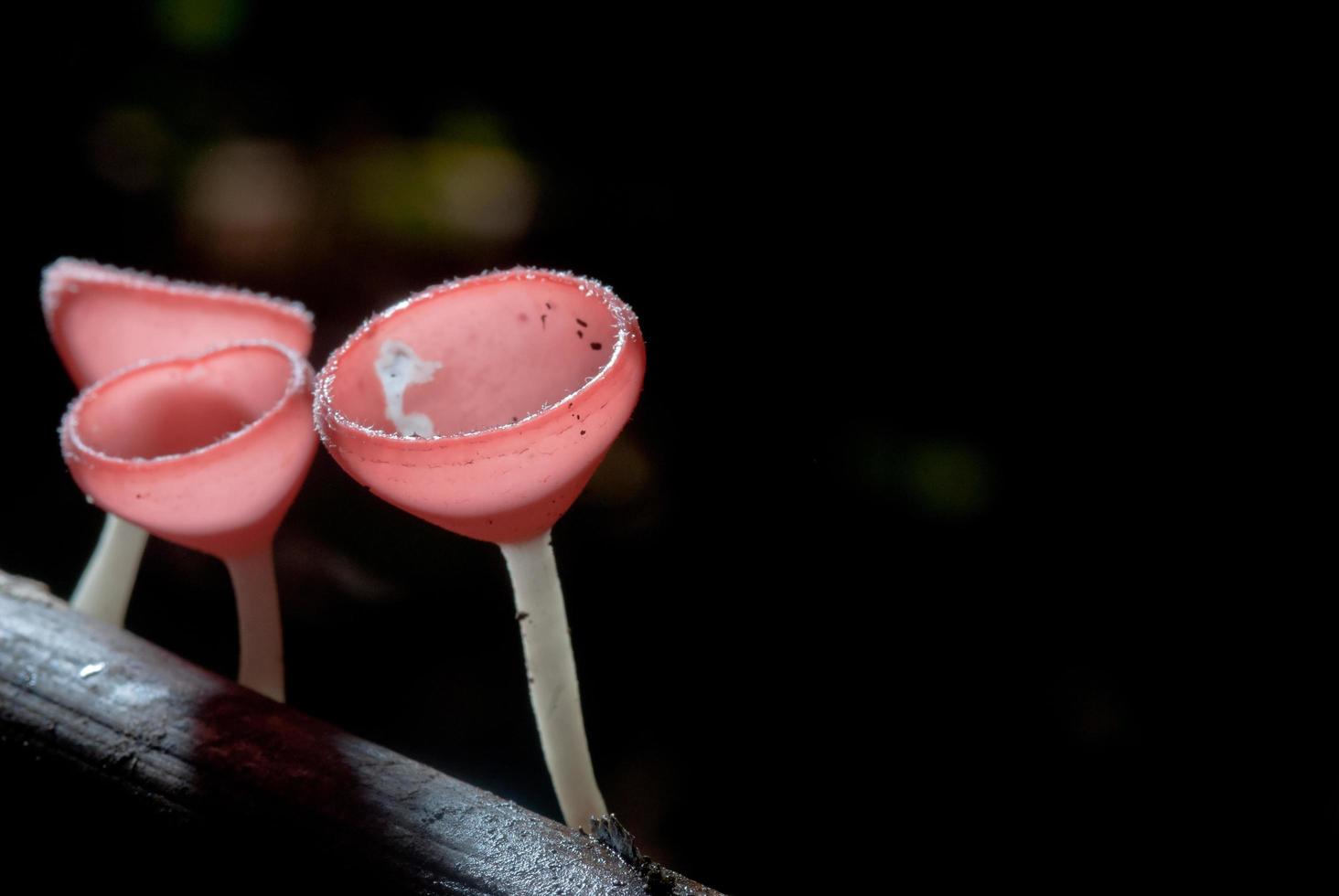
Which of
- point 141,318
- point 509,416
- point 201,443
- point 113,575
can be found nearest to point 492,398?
point 509,416

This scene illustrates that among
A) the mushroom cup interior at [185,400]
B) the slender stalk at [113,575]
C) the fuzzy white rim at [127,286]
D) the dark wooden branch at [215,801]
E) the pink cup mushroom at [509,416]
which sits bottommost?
the slender stalk at [113,575]

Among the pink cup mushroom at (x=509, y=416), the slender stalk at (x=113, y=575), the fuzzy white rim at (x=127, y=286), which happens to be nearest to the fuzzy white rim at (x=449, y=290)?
the pink cup mushroom at (x=509, y=416)

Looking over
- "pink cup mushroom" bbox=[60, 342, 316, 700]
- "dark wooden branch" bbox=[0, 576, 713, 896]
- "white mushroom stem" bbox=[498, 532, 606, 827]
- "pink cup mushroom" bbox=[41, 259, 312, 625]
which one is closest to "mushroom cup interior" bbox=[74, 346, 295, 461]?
"pink cup mushroom" bbox=[60, 342, 316, 700]

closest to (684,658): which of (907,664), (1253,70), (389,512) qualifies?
(907,664)

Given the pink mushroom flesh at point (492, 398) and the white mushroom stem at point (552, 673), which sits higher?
the pink mushroom flesh at point (492, 398)

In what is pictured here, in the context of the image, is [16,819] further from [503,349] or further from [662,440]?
[662,440]

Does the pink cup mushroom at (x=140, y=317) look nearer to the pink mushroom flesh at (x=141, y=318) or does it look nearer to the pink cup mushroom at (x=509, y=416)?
the pink mushroom flesh at (x=141, y=318)

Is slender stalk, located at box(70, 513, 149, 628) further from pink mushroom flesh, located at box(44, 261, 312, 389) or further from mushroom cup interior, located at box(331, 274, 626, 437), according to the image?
mushroom cup interior, located at box(331, 274, 626, 437)
